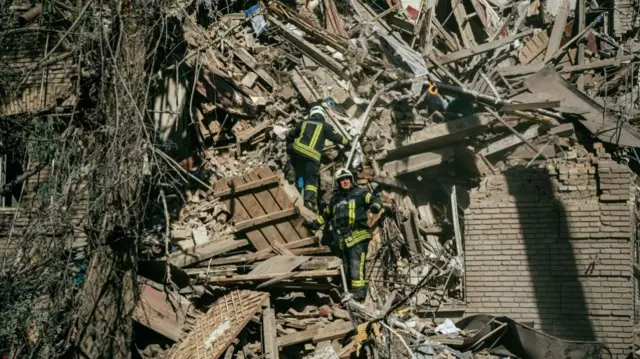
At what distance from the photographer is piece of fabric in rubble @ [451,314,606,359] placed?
10.0 m

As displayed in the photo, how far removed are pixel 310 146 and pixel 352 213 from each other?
1440 millimetres

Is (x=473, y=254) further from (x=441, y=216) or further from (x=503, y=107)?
(x=503, y=107)

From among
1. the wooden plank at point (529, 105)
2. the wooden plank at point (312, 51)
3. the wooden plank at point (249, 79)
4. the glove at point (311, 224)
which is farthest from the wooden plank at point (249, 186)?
the wooden plank at point (529, 105)

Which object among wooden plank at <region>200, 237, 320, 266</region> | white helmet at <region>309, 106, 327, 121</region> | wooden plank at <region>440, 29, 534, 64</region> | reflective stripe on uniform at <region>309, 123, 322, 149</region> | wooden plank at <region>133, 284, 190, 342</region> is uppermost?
wooden plank at <region>440, 29, 534, 64</region>

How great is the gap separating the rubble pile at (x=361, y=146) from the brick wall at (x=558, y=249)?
1.69 ft

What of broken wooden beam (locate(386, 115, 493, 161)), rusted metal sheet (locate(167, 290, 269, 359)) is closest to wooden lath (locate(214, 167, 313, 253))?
rusted metal sheet (locate(167, 290, 269, 359))

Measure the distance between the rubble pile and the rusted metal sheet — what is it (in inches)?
0.8

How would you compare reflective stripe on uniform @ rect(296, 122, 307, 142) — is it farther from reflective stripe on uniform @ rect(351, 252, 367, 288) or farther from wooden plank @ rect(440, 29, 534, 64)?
wooden plank @ rect(440, 29, 534, 64)

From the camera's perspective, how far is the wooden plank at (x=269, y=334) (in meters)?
9.97

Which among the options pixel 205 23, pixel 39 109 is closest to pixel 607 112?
pixel 205 23

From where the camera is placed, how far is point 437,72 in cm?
1364

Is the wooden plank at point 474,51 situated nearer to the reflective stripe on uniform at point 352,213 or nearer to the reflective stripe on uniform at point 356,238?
the reflective stripe on uniform at point 352,213

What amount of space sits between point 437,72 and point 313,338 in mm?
5850

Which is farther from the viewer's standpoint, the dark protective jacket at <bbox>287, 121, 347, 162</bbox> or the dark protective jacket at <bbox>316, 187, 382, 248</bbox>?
the dark protective jacket at <bbox>287, 121, 347, 162</bbox>
